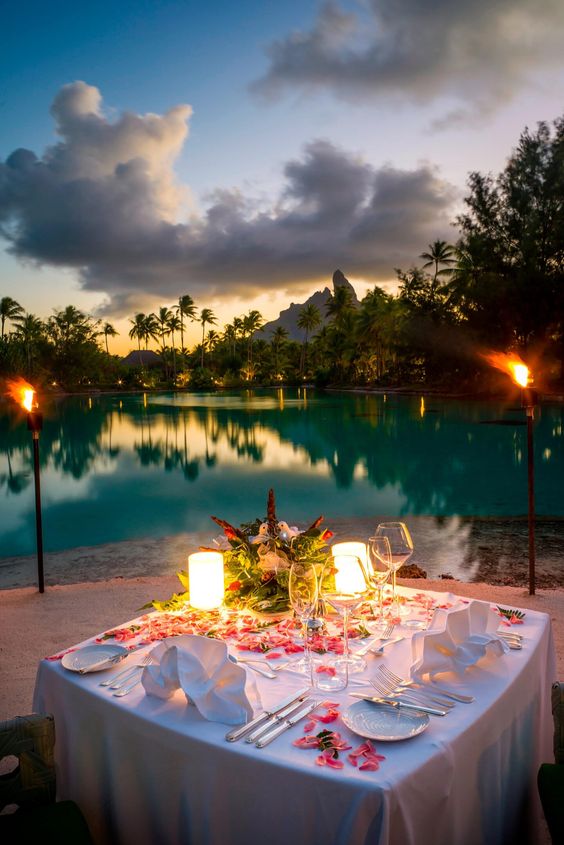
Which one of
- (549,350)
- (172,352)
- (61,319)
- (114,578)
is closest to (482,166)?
(549,350)

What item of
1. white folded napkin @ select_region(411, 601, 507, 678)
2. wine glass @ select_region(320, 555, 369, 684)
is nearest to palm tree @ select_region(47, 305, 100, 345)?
wine glass @ select_region(320, 555, 369, 684)

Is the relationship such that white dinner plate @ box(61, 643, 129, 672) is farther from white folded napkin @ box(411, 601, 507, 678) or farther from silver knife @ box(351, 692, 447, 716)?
white folded napkin @ box(411, 601, 507, 678)

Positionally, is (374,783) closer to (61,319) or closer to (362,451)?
(362,451)

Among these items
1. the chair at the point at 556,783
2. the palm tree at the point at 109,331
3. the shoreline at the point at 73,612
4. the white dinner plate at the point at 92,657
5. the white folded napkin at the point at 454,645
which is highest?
the palm tree at the point at 109,331

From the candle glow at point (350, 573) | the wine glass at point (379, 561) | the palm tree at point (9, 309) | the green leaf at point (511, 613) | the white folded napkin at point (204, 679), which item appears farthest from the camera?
the palm tree at point (9, 309)

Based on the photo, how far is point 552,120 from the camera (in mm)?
30094

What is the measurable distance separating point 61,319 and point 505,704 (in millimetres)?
78535

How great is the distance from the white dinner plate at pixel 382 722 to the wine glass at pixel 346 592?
5.9 inches

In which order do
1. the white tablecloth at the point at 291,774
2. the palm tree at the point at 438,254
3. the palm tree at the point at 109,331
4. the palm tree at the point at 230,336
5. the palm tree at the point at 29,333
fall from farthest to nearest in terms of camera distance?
the palm tree at the point at 109,331 → the palm tree at the point at 230,336 → the palm tree at the point at 29,333 → the palm tree at the point at 438,254 → the white tablecloth at the point at 291,774

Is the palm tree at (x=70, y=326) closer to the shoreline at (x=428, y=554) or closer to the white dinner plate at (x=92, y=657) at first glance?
the shoreline at (x=428, y=554)

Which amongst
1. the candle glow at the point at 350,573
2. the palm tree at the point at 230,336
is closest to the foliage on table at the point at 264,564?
the candle glow at the point at 350,573

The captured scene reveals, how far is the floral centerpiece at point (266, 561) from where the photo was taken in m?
2.33

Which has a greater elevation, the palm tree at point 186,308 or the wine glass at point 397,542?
the palm tree at point 186,308

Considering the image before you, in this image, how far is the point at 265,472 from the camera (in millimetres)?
15961
